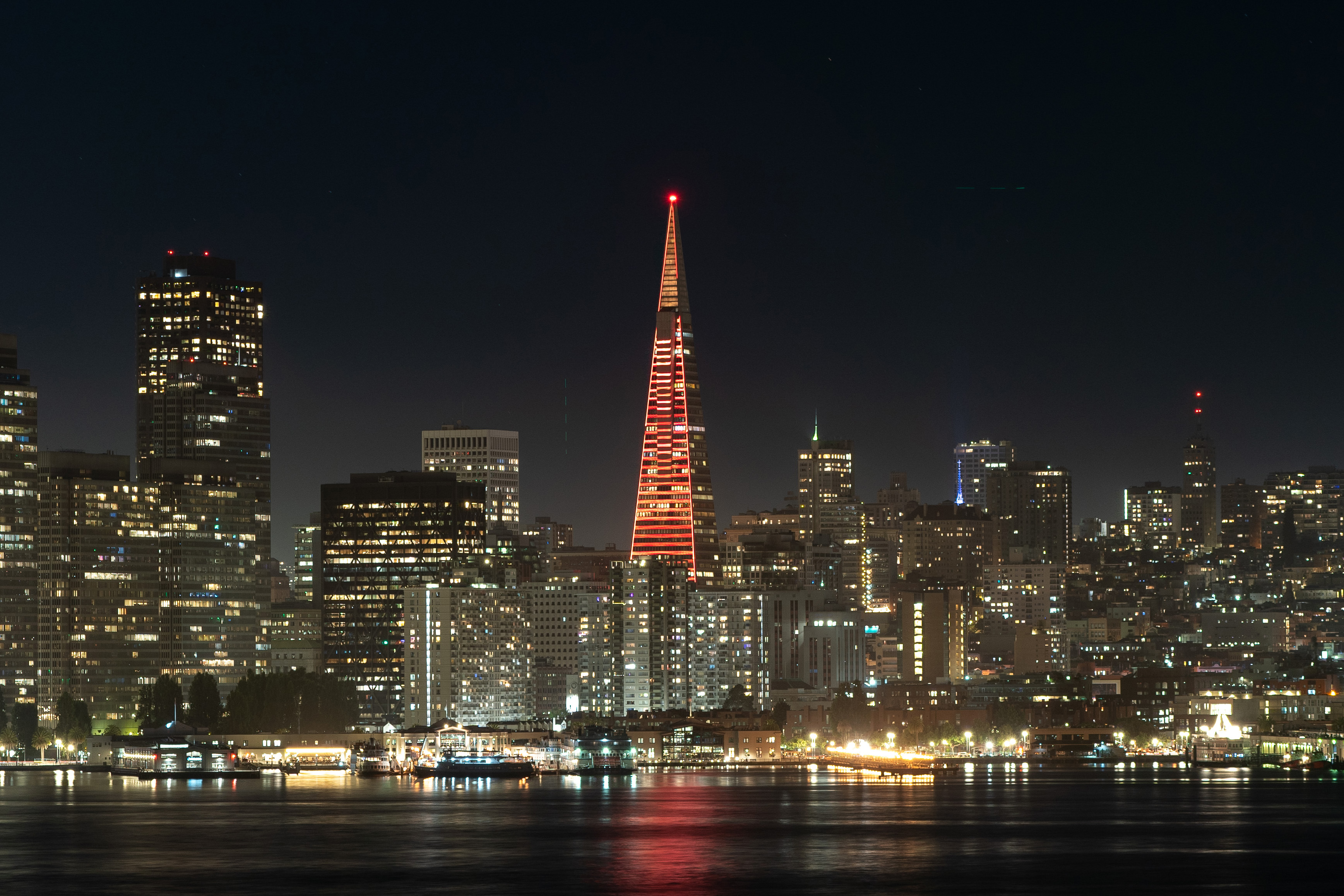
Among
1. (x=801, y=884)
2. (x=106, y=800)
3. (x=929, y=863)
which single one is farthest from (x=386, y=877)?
(x=106, y=800)

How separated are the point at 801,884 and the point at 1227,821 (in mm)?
55107

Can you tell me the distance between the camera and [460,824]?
162625mm

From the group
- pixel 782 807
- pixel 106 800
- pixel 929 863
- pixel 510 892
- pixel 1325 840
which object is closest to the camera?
pixel 510 892

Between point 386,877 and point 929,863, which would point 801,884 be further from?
point 386,877

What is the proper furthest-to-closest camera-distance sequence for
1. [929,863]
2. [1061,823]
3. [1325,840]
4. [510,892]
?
[1061,823], [1325,840], [929,863], [510,892]

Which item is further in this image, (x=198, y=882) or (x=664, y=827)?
(x=664, y=827)

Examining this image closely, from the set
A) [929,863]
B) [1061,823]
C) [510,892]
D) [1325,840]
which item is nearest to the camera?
[510,892]

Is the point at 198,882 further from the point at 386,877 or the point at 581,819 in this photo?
the point at 581,819

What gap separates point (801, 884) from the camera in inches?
4660

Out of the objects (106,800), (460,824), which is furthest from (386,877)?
(106,800)

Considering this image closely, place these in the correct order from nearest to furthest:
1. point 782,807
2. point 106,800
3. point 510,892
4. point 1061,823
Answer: point 510,892, point 1061,823, point 782,807, point 106,800

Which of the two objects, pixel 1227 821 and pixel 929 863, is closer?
pixel 929 863

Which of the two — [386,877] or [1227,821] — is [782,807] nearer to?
[1227,821]

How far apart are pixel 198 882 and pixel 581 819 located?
52.8 meters
